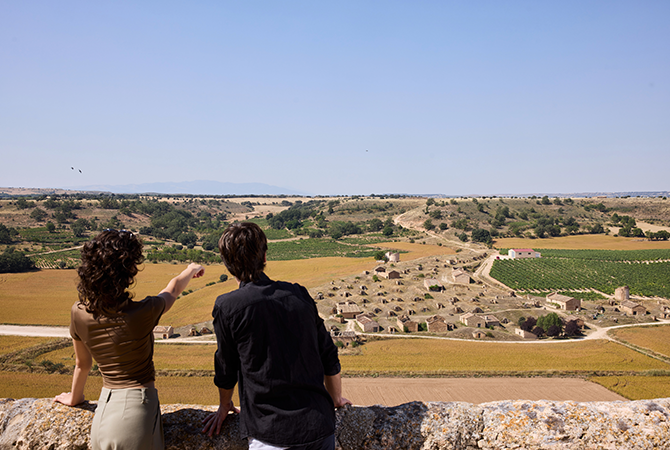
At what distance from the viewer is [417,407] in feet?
11.1

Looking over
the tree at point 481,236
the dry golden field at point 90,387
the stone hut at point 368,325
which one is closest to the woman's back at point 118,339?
the dry golden field at point 90,387

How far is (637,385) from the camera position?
85.1 feet

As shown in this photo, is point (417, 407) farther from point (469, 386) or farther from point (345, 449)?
point (469, 386)

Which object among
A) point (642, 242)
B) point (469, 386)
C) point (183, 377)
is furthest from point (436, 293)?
point (642, 242)

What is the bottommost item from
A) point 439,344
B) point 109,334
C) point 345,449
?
point 439,344

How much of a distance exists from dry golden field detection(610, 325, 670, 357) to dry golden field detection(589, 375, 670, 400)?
6.90 metres

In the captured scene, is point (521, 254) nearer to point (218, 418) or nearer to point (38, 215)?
point (218, 418)

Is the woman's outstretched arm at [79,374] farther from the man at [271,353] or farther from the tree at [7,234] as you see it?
the tree at [7,234]

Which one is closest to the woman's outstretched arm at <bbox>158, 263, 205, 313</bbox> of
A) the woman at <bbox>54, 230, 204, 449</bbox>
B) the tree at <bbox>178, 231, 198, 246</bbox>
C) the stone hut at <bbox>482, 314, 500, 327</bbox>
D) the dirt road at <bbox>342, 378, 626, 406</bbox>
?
the woman at <bbox>54, 230, 204, 449</bbox>

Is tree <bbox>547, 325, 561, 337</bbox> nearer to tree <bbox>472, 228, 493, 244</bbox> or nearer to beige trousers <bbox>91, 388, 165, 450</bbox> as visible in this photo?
beige trousers <bbox>91, 388, 165, 450</bbox>

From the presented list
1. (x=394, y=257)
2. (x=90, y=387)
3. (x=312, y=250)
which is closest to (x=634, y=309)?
(x=394, y=257)

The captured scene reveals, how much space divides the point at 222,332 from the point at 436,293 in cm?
5045

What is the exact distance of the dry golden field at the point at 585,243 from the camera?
93.0 metres

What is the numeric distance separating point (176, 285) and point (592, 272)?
74.5m
